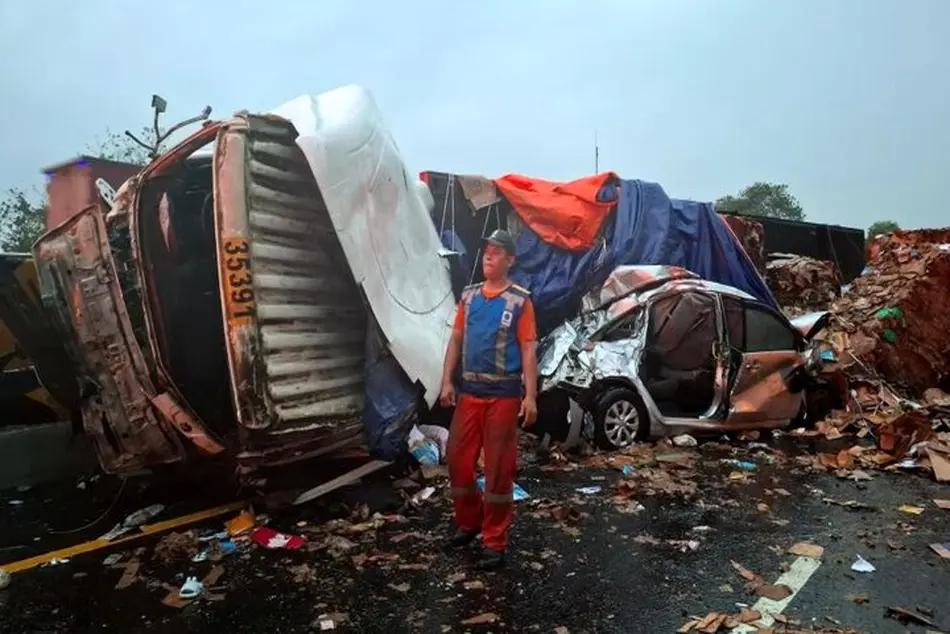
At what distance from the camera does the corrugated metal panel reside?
4.25 meters

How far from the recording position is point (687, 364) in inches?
289

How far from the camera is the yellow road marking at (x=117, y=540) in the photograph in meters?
3.90

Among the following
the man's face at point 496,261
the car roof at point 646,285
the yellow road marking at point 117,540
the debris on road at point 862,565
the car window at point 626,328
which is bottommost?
the debris on road at point 862,565

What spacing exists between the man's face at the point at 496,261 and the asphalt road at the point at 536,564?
5.23 feet

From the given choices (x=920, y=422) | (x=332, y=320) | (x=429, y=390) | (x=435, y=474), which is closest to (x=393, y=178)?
(x=332, y=320)

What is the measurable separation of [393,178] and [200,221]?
1460 mm

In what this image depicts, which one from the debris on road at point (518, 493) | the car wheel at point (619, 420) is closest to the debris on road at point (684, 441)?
the car wheel at point (619, 420)

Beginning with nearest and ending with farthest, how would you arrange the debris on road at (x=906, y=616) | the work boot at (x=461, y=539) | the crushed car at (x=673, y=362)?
1. the debris on road at (x=906, y=616)
2. the work boot at (x=461, y=539)
3. the crushed car at (x=673, y=362)

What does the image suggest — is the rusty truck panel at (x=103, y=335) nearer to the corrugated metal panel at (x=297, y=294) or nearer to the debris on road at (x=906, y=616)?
the corrugated metal panel at (x=297, y=294)

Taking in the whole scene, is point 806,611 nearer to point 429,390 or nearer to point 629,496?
point 629,496

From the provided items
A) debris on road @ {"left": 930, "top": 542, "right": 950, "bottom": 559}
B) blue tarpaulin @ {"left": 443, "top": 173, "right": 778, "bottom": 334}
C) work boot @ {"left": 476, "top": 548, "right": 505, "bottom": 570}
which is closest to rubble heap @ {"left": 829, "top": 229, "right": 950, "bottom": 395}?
blue tarpaulin @ {"left": 443, "top": 173, "right": 778, "bottom": 334}

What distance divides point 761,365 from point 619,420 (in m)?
1.76

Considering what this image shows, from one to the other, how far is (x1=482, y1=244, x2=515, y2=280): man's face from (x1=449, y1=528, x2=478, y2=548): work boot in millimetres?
1484

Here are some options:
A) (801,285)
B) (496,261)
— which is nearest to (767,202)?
(801,285)
